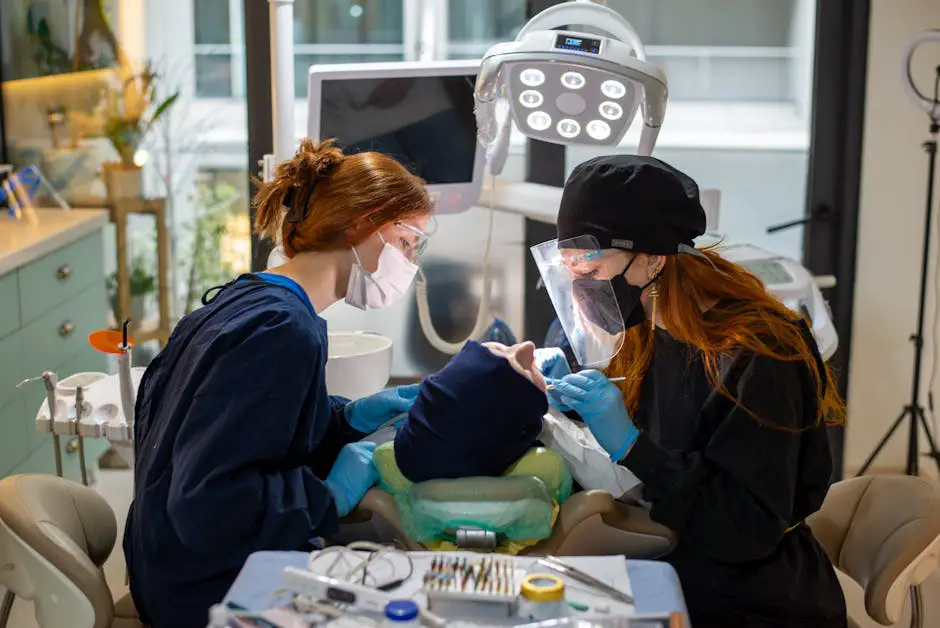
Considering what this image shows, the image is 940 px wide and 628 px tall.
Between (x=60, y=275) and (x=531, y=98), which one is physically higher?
(x=531, y=98)

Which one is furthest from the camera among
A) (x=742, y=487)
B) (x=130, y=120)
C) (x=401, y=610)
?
(x=130, y=120)

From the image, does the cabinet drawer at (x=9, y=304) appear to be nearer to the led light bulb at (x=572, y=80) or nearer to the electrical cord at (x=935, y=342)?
the led light bulb at (x=572, y=80)

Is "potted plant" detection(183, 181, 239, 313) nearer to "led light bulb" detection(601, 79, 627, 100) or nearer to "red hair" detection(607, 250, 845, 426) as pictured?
"led light bulb" detection(601, 79, 627, 100)

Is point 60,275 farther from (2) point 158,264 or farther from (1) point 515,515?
(1) point 515,515

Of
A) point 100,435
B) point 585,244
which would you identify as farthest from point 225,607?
point 100,435

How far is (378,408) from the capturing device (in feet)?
6.66

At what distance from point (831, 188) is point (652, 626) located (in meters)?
2.58

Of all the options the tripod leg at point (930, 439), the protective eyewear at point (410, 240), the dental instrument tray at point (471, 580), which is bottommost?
the tripod leg at point (930, 439)

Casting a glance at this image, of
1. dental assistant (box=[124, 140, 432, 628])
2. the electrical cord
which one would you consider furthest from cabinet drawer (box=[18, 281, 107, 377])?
the electrical cord

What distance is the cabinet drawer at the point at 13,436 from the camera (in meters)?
3.16

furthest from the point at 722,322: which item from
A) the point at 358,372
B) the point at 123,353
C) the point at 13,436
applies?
the point at 13,436

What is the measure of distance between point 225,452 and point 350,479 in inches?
8.7

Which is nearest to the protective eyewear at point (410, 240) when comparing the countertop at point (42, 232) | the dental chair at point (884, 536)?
the dental chair at point (884, 536)

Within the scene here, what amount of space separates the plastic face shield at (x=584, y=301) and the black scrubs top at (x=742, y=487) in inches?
5.2
